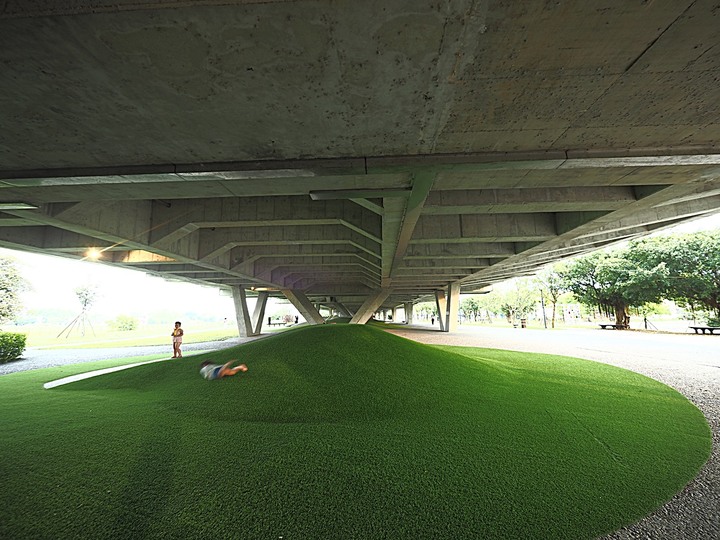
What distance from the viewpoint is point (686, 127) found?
14.1 feet

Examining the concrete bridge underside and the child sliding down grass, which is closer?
the concrete bridge underside

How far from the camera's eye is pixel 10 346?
49.1 feet

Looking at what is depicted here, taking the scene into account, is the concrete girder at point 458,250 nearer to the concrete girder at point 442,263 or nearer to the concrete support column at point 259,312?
the concrete girder at point 442,263

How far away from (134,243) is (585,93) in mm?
12531

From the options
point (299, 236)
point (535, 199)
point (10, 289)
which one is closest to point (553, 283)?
point (535, 199)

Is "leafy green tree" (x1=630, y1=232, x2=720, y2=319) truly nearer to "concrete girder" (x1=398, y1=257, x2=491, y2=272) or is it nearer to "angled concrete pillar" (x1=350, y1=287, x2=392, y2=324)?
"concrete girder" (x1=398, y1=257, x2=491, y2=272)

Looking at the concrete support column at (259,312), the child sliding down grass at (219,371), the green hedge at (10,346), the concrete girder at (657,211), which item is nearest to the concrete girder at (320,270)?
the concrete support column at (259,312)

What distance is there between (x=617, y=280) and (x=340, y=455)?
4268cm

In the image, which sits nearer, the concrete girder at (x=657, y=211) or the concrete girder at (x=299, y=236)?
the concrete girder at (x=657, y=211)

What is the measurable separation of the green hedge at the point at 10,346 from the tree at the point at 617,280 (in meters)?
49.1

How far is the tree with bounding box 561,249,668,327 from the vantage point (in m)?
31.5

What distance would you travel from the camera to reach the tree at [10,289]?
2697 centimetres

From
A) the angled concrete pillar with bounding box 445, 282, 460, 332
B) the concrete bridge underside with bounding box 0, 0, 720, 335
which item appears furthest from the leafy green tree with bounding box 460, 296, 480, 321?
the concrete bridge underside with bounding box 0, 0, 720, 335

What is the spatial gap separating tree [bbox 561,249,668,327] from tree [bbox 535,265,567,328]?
1875 mm
